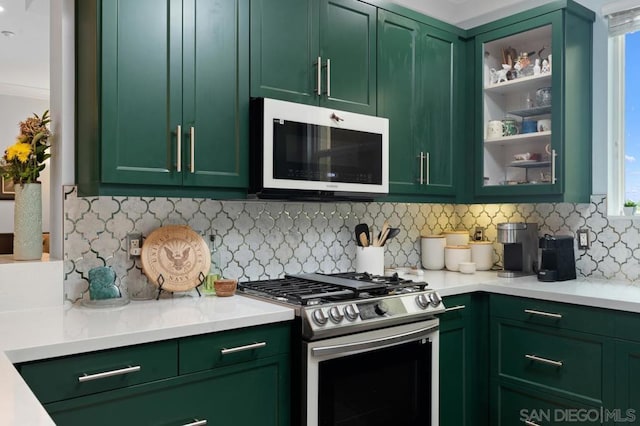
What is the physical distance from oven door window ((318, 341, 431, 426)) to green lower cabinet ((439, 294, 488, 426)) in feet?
0.78

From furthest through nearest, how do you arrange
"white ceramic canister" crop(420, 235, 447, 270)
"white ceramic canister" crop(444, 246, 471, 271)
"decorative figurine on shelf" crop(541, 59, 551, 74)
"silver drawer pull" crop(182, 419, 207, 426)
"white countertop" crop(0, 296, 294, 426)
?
1. "white ceramic canister" crop(420, 235, 447, 270)
2. "white ceramic canister" crop(444, 246, 471, 271)
3. "decorative figurine on shelf" crop(541, 59, 551, 74)
4. "silver drawer pull" crop(182, 419, 207, 426)
5. "white countertop" crop(0, 296, 294, 426)

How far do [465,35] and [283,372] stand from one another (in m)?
2.39

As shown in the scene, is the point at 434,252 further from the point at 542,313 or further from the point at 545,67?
the point at 545,67

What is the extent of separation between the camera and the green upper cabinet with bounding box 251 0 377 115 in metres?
2.31

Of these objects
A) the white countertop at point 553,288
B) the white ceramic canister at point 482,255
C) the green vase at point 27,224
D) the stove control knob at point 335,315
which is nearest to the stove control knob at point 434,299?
the white countertop at point 553,288

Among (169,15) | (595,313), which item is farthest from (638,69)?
(169,15)

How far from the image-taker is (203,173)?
2.14 meters

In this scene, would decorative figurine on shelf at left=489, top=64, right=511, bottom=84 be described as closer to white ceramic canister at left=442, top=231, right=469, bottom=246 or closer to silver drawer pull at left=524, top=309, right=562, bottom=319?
white ceramic canister at left=442, top=231, right=469, bottom=246

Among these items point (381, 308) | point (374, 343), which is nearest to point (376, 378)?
point (374, 343)

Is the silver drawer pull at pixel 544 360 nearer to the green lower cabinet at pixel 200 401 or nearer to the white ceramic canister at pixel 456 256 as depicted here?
the white ceramic canister at pixel 456 256

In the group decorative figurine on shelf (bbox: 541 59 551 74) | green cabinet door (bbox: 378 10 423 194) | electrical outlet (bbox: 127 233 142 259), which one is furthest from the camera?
decorative figurine on shelf (bbox: 541 59 551 74)

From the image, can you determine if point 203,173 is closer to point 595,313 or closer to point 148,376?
point 148,376

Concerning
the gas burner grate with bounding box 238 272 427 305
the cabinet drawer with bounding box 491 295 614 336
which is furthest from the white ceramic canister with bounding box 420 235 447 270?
the gas burner grate with bounding box 238 272 427 305

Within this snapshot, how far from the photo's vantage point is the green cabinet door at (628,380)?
87.4 inches
